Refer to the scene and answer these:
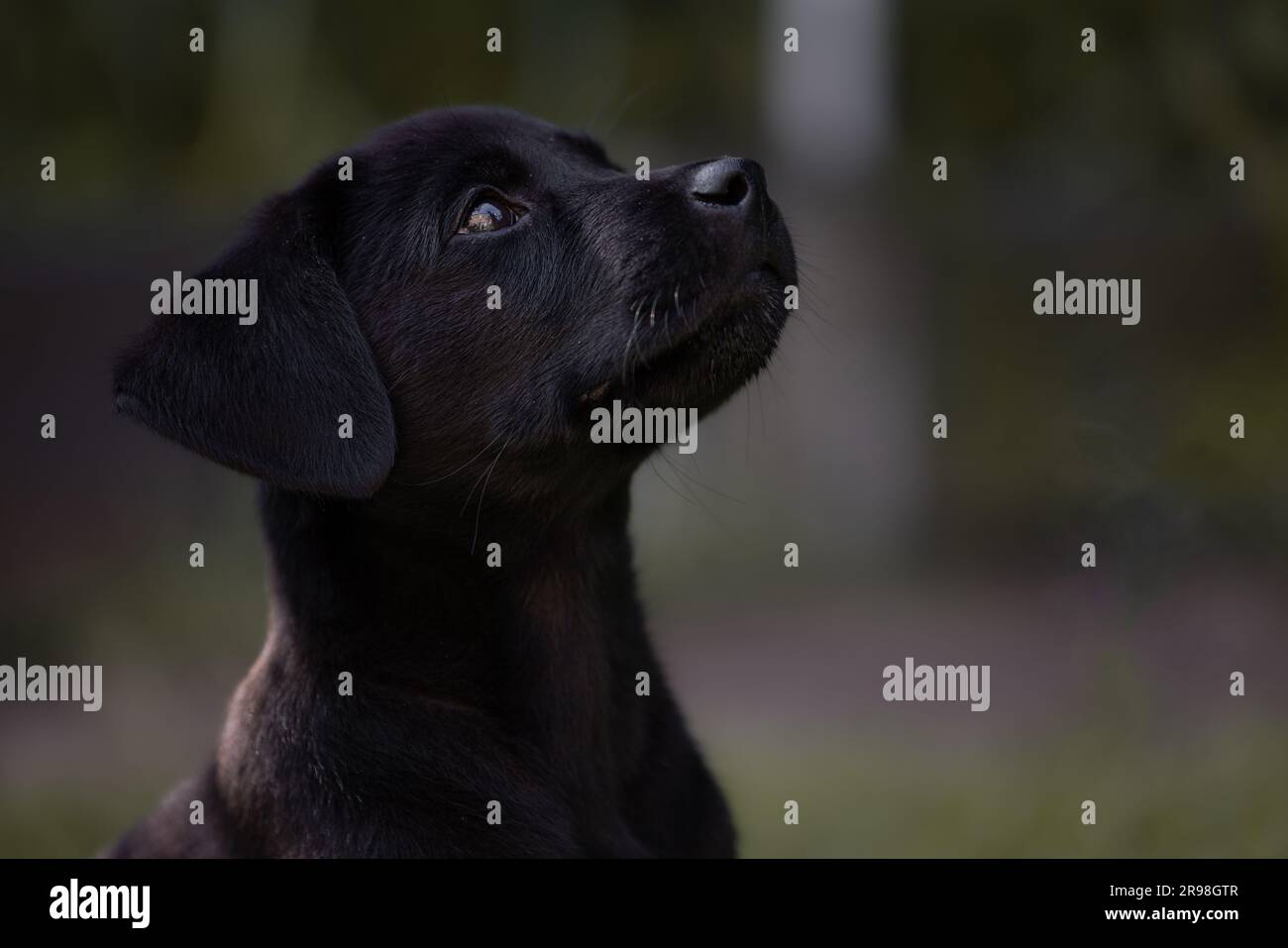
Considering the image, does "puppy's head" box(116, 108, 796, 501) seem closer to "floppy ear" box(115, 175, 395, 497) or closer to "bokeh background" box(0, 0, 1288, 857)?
"floppy ear" box(115, 175, 395, 497)

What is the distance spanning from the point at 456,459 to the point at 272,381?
16.5 inches

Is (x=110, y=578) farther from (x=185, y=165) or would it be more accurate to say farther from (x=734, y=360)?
(x=734, y=360)

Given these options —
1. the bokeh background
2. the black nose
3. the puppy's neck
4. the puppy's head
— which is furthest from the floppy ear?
the bokeh background

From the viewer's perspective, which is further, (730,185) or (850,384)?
(850,384)

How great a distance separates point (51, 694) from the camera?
7.32 metres

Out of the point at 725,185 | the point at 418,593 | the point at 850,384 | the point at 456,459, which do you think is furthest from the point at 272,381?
the point at 850,384

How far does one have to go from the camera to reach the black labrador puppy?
2938mm

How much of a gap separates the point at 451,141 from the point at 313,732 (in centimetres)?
136

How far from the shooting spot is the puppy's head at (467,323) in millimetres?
2961

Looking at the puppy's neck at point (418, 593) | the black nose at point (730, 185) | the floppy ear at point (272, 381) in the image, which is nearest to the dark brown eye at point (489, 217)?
the floppy ear at point (272, 381)

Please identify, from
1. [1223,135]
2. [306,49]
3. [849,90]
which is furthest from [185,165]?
[1223,135]

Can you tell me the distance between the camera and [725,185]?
304 cm

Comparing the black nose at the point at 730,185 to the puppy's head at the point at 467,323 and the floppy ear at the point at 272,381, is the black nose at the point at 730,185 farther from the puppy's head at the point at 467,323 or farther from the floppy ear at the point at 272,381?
the floppy ear at the point at 272,381

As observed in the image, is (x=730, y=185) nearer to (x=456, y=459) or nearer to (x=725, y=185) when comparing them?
(x=725, y=185)
